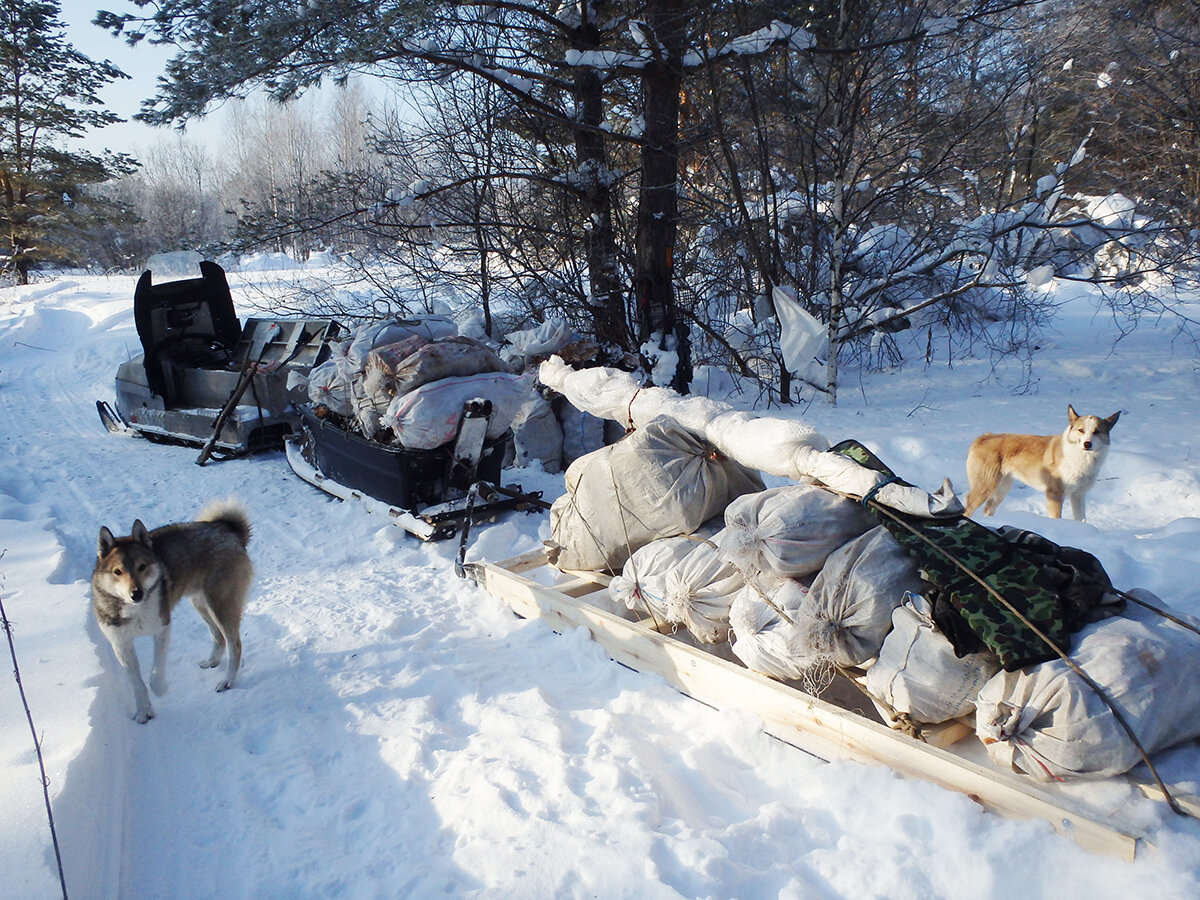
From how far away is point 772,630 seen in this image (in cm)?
301

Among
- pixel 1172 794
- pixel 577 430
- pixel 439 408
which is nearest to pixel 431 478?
pixel 439 408

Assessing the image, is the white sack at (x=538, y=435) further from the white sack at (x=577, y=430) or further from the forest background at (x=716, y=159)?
the forest background at (x=716, y=159)

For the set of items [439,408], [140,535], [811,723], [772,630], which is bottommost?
[811,723]

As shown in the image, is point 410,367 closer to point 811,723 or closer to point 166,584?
point 166,584

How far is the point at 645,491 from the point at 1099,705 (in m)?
2.07

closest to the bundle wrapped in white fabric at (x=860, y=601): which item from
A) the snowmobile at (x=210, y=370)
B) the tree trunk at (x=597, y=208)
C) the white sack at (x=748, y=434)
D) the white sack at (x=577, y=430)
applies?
the white sack at (x=748, y=434)

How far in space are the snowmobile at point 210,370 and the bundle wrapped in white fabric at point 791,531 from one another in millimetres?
5559

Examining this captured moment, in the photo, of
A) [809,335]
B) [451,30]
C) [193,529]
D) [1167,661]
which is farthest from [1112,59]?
[193,529]

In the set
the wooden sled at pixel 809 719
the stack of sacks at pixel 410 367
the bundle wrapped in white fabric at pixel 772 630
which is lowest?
the wooden sled at pixel 809 719

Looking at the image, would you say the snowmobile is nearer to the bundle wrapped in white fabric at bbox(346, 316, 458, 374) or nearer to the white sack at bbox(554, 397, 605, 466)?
the bundle wrapped in white fabric at bbox(346, 316, 458, 374)

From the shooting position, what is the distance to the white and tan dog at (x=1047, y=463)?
530 cm

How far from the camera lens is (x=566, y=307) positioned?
9.09 metres

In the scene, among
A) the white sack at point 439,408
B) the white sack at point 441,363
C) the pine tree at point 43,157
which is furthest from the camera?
the pine tree at point 43,157

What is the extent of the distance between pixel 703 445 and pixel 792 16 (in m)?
7.02
